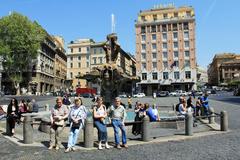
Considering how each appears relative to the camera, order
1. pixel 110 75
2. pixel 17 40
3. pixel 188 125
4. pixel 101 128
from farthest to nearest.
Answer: pixel 17 40
pixel 110 75
pixel 188 125
pixel 101 128

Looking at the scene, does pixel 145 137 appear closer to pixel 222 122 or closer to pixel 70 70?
pixel 222 122

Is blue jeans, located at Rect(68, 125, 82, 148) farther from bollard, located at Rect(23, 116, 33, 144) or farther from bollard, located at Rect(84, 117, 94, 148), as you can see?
bollard, located at Rect(23, 116, 33, 144)

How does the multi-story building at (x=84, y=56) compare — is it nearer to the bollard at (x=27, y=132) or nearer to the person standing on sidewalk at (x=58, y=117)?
the bollard at (x=27, y=132)

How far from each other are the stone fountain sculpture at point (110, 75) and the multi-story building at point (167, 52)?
194 ft

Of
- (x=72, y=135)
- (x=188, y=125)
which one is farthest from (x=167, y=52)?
(x=72, y=135)

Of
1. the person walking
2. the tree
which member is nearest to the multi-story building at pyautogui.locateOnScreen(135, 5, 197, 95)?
the tree

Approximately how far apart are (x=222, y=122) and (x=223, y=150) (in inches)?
161

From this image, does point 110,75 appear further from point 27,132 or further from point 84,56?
point 84,56

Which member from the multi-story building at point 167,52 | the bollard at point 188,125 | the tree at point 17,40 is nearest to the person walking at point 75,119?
the bollard at point 188,125

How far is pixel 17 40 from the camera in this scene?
63969 millimetres

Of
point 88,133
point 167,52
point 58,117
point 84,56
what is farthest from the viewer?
point 84,56

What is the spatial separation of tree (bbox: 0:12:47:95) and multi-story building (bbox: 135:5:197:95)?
2673 centimetres

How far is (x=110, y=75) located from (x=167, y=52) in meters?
62.0

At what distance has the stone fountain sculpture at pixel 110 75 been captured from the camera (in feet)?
59.6
